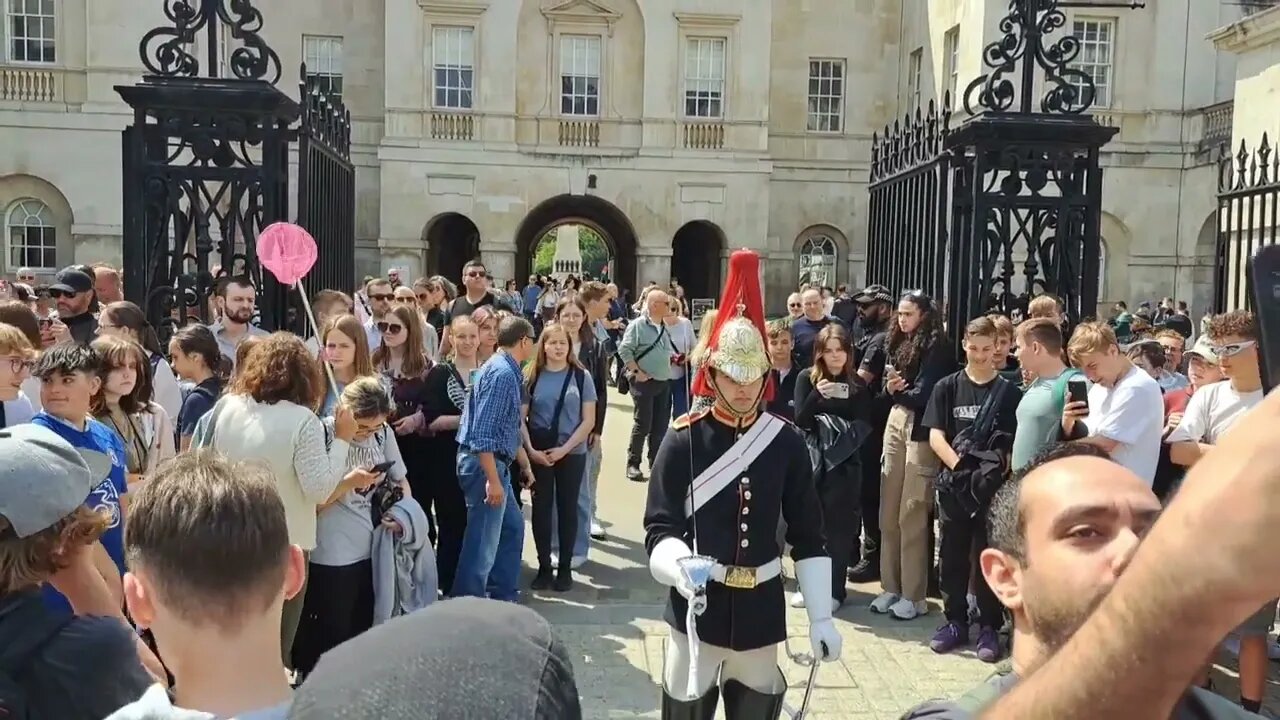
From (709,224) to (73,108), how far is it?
14520 millimetres

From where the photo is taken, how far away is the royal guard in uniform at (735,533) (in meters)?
3.89

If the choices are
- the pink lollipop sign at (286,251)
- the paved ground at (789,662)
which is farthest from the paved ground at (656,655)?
the pink lollipop sign at (286,251)

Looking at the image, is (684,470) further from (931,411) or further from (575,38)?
(575,38)

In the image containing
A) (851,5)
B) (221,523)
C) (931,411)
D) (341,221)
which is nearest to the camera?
(221,523)

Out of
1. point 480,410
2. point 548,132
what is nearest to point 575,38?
point 548,132

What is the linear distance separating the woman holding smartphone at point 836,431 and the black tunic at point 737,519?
2691 millimetres

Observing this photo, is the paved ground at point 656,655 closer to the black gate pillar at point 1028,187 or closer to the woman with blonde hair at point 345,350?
the woman with blonde hair at point 345,350

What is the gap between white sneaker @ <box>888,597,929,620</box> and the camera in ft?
22.1

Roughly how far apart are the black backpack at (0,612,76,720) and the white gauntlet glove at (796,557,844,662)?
2.46 metres

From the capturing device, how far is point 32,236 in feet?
75.4

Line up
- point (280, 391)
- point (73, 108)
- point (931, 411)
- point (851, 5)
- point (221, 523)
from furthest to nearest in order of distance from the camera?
point (851, 5) < point (73, 108) < point (931, 411) < point (280, 391) < point (221, 523)

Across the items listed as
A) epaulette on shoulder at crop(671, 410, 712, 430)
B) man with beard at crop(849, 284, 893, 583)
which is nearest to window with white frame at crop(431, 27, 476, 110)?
man with beard at crop(849, 284, 893, 583)

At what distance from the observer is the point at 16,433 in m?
2.64

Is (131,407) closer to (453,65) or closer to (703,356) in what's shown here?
(703,356)
